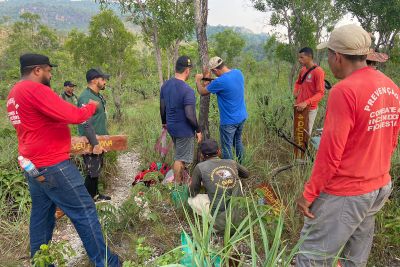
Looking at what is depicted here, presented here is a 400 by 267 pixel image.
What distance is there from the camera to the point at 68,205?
2.43 metres

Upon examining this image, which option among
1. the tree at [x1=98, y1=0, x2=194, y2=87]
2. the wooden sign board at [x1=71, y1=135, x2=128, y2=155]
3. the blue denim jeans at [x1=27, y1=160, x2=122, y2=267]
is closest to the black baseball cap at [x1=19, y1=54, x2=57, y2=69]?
the blue denim jeans at [x1=27, y1=160, x2=122, y2=267]

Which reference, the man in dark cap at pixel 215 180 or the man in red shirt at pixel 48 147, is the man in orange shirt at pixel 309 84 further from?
the man in red shirt at pixel 48 147

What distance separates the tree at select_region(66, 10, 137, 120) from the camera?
9.84 m

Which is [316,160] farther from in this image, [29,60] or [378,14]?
[378,14]

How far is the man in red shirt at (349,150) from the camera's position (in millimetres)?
1626

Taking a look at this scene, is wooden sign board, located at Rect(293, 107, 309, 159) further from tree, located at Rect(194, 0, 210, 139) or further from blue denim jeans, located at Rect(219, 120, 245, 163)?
tree, located at Rect(194, 0, 210, 139)

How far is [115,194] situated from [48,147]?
7.15ft

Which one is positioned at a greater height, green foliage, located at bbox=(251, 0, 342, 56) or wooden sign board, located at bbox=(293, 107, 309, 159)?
green foliage, located at bbox=(251, 0, 342, 56)

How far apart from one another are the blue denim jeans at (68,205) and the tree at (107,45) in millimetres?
7356

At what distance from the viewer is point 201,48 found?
432 centimetres

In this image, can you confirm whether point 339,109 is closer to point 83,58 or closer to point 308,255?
point 308,255

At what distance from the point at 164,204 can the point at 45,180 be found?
151cm

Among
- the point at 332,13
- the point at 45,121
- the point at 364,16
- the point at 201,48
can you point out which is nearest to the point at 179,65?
the point at 201,48

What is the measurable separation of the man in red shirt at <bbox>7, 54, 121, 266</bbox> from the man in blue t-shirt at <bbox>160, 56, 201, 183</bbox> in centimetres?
139
